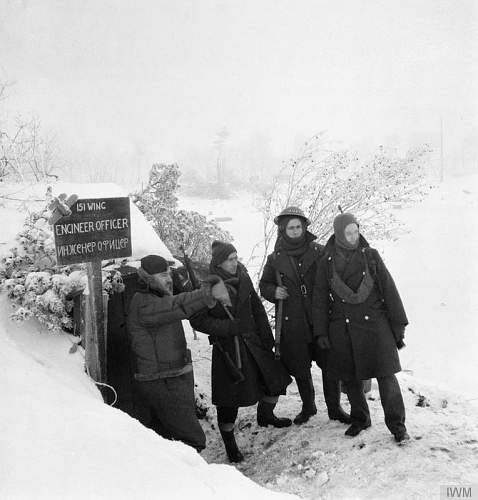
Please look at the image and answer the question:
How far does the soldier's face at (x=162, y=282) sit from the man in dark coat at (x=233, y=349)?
1.34 ft

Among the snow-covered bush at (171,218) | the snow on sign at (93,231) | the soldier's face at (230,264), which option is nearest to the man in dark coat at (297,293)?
the soldier's face at (230,264)

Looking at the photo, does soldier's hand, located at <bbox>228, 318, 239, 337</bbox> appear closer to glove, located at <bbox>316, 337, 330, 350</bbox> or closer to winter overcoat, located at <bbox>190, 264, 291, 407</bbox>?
winter overcoat, located at <bbox>190, 264, 291, 407</bbox>

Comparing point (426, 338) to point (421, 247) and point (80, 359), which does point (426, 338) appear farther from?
point (80, 359)

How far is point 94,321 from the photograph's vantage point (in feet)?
13.3

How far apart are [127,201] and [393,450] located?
10.4ft

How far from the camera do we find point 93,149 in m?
56.4

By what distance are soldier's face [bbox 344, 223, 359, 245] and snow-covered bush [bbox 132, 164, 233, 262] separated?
522 cm

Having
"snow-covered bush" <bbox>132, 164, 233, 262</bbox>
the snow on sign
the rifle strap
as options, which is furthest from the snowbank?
"snow-covered bush" <bbox>132, 164, 233, 262</bbox>

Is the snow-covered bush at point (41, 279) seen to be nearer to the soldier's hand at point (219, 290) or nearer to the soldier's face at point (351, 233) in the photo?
the soldier's hand at point (219, 290)

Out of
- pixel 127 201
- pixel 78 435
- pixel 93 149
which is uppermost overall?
pixel 93 149

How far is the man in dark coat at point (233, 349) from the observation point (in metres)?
4.02

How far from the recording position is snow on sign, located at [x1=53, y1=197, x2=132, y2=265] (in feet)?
Result: 12.2

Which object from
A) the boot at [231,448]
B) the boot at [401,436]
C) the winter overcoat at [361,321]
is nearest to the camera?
the boot at [401,436]

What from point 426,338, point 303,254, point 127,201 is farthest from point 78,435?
point 426,338
